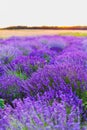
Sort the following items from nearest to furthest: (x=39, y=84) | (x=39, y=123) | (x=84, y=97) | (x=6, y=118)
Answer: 1. (x=39, y=123)
2. (x=6, y=118)
3. (x=84, y=97)
4. (x=39, y=84)

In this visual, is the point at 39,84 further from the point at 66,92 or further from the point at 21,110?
the point at 21,110

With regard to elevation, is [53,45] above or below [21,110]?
below

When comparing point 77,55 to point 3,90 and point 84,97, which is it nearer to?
point 3,90

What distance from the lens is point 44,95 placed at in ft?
11.7

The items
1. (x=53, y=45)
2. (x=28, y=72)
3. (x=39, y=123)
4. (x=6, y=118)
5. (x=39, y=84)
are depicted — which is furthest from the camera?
(x=53, y=45)

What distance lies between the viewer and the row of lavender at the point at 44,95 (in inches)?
98.4

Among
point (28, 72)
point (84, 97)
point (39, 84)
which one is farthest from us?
point (28, 72)

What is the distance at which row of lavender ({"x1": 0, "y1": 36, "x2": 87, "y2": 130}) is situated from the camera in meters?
2.50

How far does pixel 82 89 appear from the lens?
3.61 meters

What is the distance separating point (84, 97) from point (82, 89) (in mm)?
128

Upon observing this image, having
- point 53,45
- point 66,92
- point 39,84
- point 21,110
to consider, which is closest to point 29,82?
point 39,84

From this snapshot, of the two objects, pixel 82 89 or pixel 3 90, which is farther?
pixel 3 90

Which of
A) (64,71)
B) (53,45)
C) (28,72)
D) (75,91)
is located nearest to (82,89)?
(75,91)

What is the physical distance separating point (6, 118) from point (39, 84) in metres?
1.23
